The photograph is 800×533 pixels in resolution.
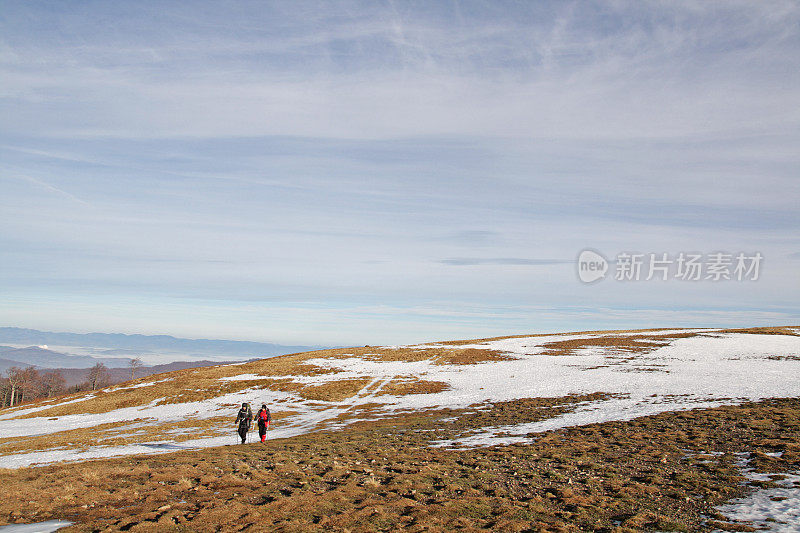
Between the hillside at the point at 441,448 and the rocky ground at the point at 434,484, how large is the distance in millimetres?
87

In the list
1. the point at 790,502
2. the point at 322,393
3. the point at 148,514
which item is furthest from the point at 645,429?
the point at 322,393

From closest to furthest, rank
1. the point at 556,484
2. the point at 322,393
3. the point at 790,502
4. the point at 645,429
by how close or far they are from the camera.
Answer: the point at 790,502
the point at 556,484
the point at 645,429
the point at 322,393

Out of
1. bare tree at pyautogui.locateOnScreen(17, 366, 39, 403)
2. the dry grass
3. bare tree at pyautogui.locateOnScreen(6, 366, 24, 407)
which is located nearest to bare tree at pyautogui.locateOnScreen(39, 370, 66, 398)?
bare tree at pyautogui.locateOnScreen(17, 366, 39, 403)

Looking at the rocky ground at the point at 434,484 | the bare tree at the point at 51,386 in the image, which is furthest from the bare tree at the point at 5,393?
the rocky ground at the point at 434,484

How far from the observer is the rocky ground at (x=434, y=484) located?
1171cm

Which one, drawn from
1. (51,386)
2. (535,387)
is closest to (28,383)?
(51,386)

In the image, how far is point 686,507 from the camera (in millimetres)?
12008

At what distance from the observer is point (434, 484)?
1483 centimetres

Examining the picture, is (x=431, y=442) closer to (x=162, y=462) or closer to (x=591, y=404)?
(x=162, y=462)

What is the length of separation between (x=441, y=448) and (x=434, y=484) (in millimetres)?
6531

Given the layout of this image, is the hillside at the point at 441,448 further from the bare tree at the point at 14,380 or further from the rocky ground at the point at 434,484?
the bare tree at the point at 14,380

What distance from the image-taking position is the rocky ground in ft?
38.4

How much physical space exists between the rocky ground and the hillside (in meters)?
0.09

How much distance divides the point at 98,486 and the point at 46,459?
13700 mm
